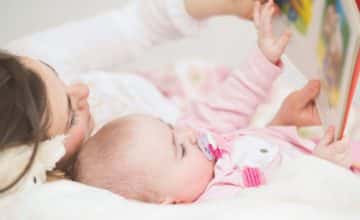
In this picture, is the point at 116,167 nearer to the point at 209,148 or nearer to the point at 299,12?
the point at 209,148

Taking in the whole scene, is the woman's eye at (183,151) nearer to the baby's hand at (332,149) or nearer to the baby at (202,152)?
the baby at (202,152)

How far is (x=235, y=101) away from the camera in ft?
3.08

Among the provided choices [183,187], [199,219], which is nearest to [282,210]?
[199,219]

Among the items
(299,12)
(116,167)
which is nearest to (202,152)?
(116,167)

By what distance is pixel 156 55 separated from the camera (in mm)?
1301

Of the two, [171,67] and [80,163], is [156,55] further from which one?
[80,163]

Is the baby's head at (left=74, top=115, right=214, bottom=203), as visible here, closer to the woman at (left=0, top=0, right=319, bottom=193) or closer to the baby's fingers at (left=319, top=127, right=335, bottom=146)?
the woman at (left=0, top=0, right=319, bottom=193)

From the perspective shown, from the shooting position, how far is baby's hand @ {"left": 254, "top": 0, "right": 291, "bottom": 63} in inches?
31.9

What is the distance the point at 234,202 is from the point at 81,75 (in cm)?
49

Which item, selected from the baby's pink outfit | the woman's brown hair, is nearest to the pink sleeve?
the baby's pink outfit

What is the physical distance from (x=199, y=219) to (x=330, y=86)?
23cm

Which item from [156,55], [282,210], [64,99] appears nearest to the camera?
[282,210]

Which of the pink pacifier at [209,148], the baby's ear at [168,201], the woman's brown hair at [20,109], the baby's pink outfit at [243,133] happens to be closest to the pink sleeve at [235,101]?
the baby's pink outfit at [243,133]

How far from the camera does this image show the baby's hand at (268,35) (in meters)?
0.81
